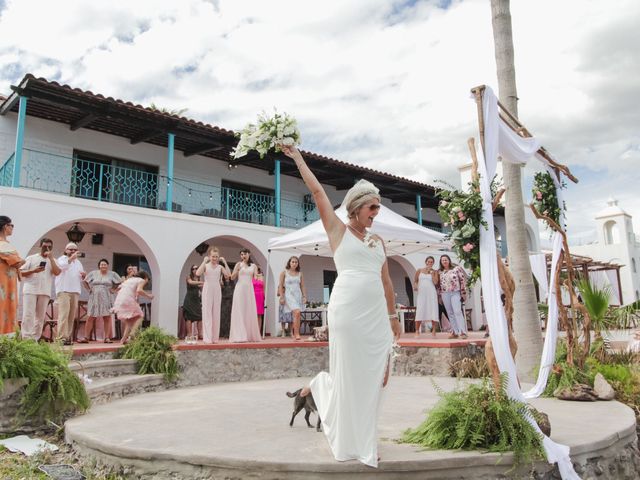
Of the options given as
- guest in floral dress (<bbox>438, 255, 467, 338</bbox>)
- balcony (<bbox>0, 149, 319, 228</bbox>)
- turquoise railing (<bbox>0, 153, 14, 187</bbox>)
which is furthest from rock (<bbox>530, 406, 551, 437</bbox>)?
turquoise railing (<bbox>0, 153, 14, 187</bbox>)

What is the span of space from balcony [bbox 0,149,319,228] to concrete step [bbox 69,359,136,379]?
14.6 ft

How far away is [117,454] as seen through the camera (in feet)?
11.0

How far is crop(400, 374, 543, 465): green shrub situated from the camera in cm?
314

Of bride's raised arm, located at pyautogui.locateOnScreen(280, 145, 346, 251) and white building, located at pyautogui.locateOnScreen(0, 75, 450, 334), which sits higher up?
white building, located at pyautogui.locateOnScreen(0, 75, 450, 334)

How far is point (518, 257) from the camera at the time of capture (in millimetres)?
6738

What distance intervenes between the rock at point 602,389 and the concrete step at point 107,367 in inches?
228

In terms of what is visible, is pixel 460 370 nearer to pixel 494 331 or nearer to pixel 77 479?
pixel 494 331

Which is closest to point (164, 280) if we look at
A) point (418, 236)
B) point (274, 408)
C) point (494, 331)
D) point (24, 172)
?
point (24, 172)

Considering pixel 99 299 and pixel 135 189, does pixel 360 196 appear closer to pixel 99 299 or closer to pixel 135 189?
pixel 99 299

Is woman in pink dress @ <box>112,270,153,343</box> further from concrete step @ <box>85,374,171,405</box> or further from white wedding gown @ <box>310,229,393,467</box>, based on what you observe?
white wedding gown @ <box>310,229,393,467</box>

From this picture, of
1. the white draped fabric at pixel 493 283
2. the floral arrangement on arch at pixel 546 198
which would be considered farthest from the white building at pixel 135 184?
the white draped fabric at pixel 493 283

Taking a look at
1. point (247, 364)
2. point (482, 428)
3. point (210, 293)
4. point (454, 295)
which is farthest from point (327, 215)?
point (454, 295)

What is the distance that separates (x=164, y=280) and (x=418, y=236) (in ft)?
18.1

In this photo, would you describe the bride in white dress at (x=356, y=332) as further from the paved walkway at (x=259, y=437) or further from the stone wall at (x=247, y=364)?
the stone wall at (x=247, y=364)
